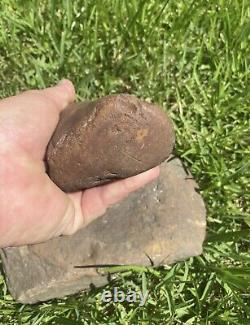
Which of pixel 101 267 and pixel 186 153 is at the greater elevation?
pixel 186 153

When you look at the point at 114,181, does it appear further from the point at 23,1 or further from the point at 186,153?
the point at 23,1

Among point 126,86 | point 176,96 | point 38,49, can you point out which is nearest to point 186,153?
point 176,96

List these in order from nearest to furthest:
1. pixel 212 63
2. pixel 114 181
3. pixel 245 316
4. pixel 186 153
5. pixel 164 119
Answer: pixel 164 119
pixel 114 181
pixel 245 316
pixel 186 153
pixel 212 63

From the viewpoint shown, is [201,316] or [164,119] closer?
[164,119]

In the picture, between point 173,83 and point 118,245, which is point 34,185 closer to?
point 118,245

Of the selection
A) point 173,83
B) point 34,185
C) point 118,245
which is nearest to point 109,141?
point 34,185

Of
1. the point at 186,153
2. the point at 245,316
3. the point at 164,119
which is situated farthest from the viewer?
the point at 186,153

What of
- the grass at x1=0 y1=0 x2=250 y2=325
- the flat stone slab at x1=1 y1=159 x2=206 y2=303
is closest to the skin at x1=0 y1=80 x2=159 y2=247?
the flat stone slab at x1=1 y1=159 x2=206 y2=303

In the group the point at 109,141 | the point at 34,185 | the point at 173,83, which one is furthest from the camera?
the point at 173,83
